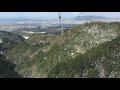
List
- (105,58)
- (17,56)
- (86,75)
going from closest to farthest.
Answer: (86,75) → (105,58) → (17,56)

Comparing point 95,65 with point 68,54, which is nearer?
point 95,65

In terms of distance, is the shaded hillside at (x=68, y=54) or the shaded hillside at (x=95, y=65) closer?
the shaded hillside at (x=95, y=65)

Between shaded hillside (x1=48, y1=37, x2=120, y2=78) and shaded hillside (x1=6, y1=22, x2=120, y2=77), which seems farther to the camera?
shaded hillside (x1=6, y1=22, x2=120, y2=77)

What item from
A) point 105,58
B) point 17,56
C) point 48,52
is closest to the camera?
point 105,58
